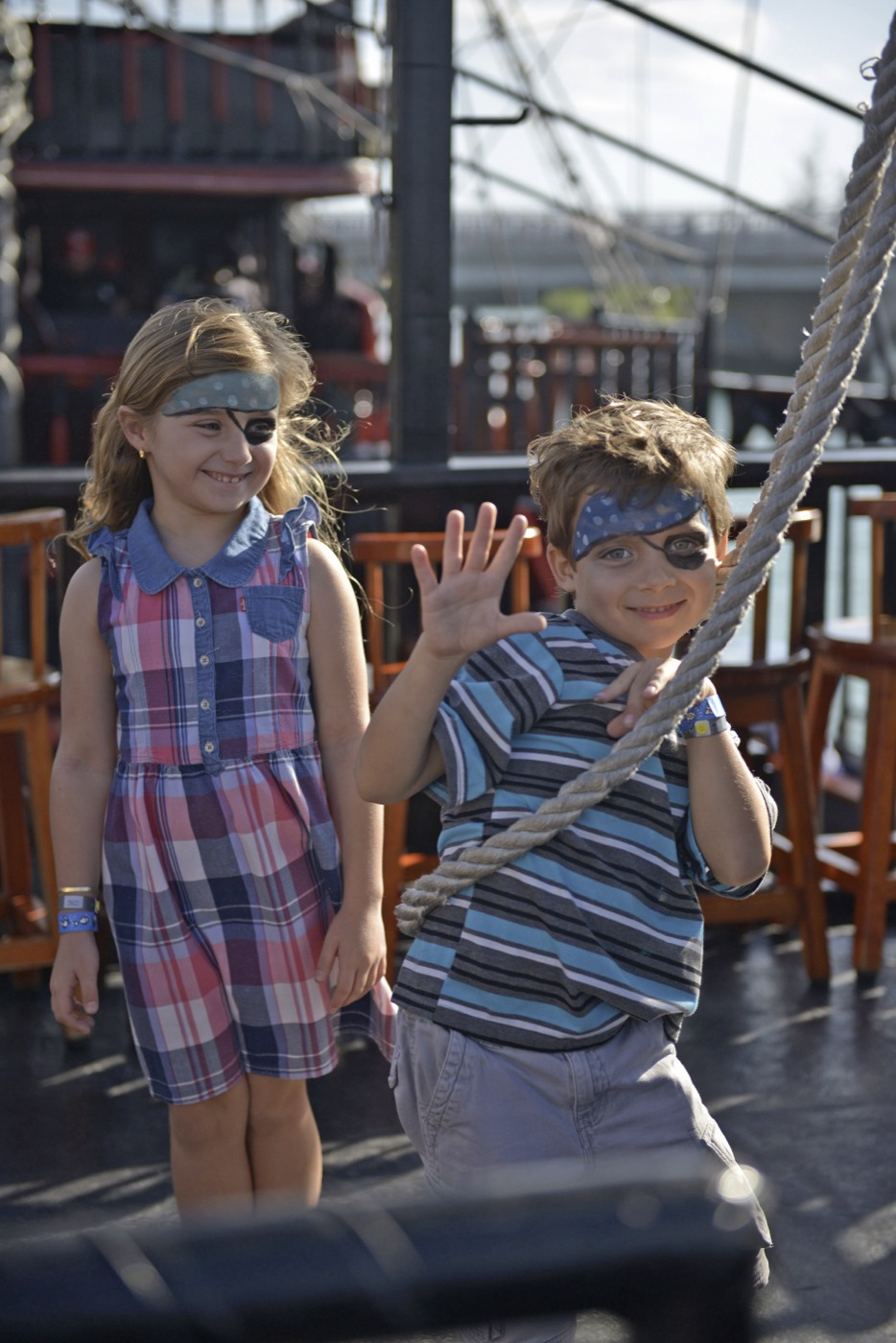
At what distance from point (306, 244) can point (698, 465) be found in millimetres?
12400

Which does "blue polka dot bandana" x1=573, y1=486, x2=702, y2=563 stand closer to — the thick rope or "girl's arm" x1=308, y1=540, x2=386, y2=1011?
the thick rope

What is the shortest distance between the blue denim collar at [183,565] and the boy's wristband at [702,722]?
2.14 ft

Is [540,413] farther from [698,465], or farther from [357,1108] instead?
[698,465]

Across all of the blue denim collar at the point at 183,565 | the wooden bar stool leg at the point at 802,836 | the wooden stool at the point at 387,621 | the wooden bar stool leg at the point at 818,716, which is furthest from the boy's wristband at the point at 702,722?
the wooden bar stool leg at the point at 818,716

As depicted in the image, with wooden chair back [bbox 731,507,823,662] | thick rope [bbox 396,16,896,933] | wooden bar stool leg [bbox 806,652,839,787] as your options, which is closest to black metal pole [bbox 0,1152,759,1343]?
thick rope [bbox 396,16,896,933]

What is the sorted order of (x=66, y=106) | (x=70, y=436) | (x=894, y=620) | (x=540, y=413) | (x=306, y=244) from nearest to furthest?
(x=894, y=620) < (x=540, y=413) < (x=70, y=436) < (x=66, y=106) < (x=306, y=244)

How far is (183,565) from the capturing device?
178cm

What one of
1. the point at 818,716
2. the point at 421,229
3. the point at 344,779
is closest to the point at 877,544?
the point at 818,716

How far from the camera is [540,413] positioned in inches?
332

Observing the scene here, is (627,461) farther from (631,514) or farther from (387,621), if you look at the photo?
(387,621)

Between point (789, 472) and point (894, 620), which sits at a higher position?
point (789, 472)

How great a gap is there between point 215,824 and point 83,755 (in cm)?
20

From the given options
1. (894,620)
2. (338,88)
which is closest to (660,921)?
(894,620)

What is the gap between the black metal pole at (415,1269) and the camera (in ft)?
1.18
